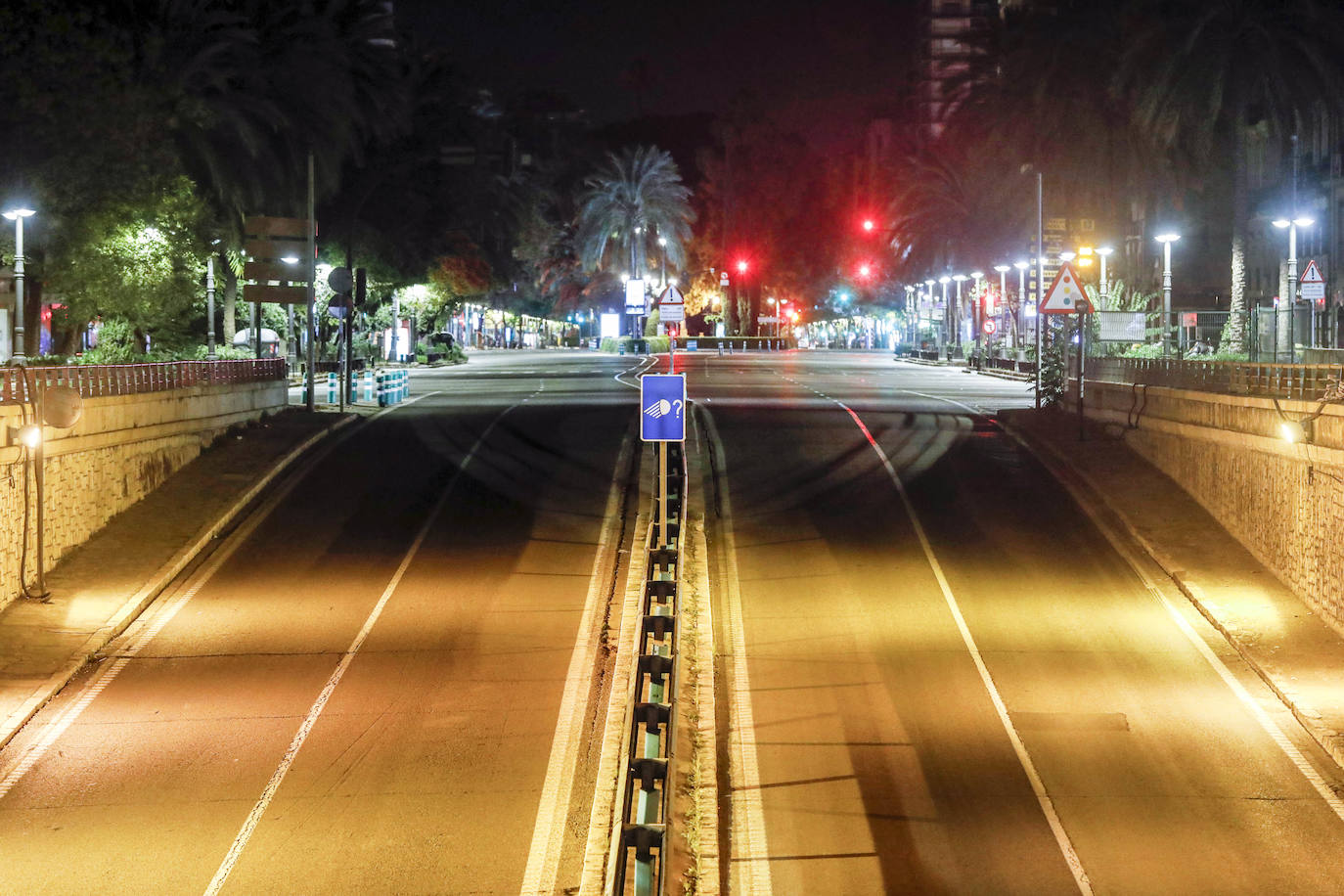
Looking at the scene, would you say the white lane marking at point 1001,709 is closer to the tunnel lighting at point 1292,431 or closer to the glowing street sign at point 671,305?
the tunnel lighting at point 1292,431

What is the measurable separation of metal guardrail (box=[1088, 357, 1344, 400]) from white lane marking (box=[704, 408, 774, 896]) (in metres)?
8.38

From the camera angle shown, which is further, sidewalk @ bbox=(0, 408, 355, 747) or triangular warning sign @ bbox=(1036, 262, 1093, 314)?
triangular warning sign @ bbox=(1036, 262, 1093, 314)

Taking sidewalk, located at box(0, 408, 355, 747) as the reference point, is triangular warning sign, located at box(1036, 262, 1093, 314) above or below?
above

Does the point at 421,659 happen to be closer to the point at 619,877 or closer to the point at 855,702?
the point at 855,702

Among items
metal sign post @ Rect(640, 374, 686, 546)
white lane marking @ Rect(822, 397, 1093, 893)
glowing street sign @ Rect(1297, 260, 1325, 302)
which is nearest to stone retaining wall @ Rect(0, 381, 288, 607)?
metal sign post @ Rect(640, 374, 686, 546)

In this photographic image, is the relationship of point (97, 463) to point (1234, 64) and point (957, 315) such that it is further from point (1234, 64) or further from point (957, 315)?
point (957, 315)

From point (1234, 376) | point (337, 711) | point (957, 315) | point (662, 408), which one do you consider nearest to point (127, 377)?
point (662, 408)

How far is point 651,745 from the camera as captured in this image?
10.9m

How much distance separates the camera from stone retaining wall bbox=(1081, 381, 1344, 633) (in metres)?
19.2

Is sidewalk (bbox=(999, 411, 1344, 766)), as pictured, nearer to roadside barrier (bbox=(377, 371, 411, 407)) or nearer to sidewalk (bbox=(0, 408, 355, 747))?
sidewalk (bbox=(0, 408, 355, 747))

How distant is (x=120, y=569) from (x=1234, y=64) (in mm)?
32968

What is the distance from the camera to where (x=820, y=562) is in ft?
74.4

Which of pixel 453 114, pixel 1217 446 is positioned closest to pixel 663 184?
pixel 453 114

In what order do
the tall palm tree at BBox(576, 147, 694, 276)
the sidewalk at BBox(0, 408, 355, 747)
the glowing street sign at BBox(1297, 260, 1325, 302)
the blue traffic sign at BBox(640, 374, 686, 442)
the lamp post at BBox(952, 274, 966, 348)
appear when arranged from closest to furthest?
1. the sidewalk at BBox(0, 408, 355, 747)
2. the blue traffic sign at BBox(640, 374, 686, 442)
3. the glowing street sign at BBox(1297, 260, 1325, 302)
4. the lamp post at BBox(952, 274, 966, 348)
5. the tall palm tree at BBox(576, 147, 694, 276)
